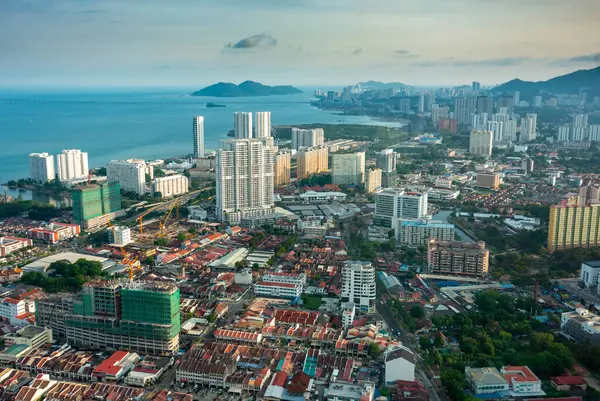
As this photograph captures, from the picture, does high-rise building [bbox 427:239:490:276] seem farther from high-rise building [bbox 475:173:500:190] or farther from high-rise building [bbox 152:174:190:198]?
high-rise building [bbox 152:174:190:198]

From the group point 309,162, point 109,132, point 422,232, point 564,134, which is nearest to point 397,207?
point 422,232

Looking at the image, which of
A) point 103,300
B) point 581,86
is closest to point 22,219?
point 103,300

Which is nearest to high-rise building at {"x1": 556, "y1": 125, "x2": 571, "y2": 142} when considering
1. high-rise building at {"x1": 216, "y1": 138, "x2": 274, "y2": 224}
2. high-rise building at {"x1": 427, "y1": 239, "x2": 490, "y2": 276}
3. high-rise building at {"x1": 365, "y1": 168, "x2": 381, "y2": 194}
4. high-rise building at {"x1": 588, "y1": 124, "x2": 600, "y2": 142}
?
high-rise building at {"x1": 588, "y1": 124, "x2": 600, "y2": 142}

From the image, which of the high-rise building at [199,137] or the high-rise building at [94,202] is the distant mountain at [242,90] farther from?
the high-rise building at [94,202]

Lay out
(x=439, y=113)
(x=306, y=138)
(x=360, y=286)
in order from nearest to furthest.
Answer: (x=360, y=286)
(x=306, y=138)
(x=439, y=113)

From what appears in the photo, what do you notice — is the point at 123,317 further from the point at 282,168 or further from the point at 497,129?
the point at 497,129

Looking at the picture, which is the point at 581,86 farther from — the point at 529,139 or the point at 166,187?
the point at 166,187

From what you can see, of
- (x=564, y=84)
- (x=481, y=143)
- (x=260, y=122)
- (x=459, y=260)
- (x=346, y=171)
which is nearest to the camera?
(x=459, y=260)
